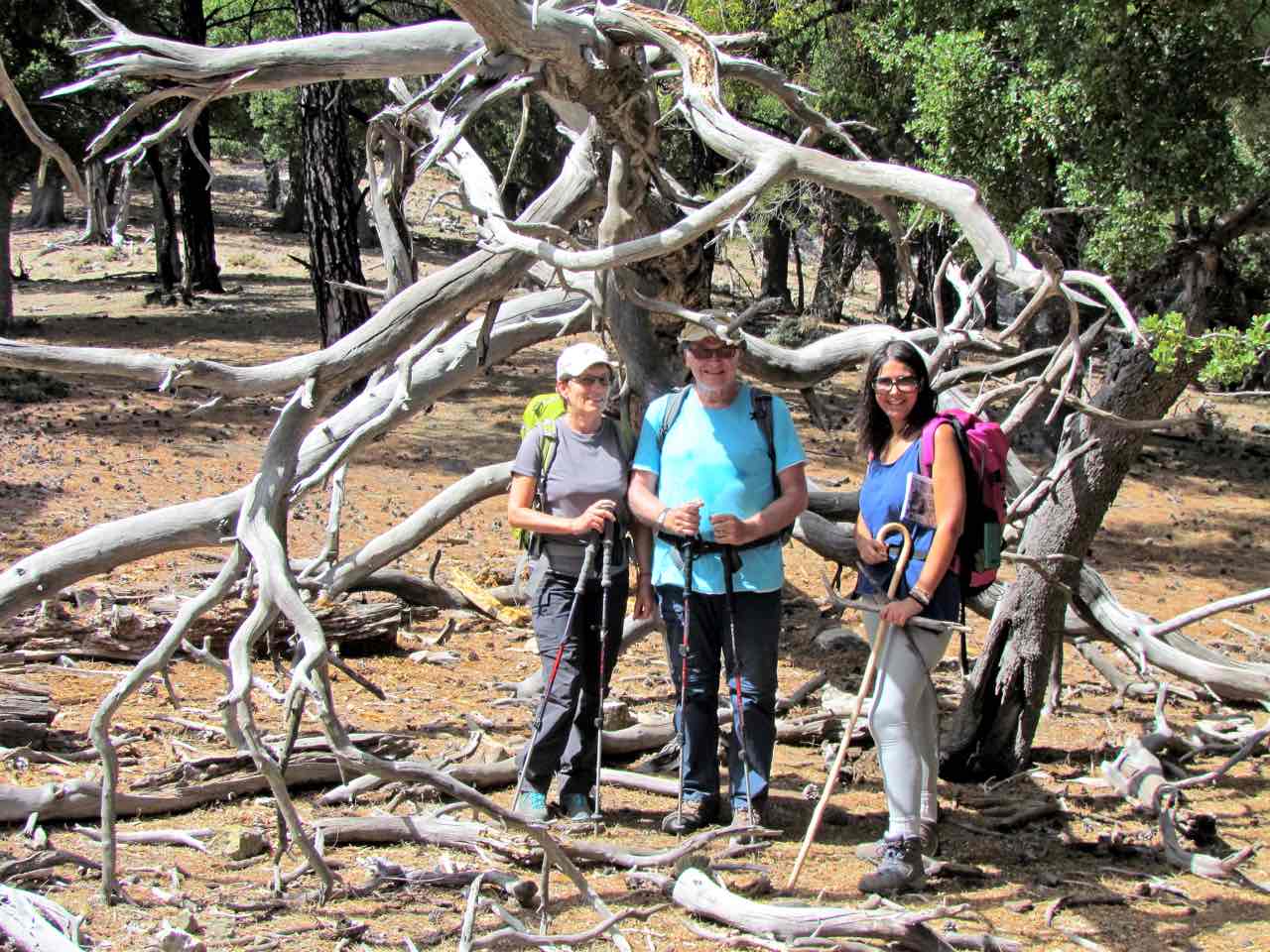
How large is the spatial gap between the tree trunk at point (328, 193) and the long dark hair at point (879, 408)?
8140 millimetres

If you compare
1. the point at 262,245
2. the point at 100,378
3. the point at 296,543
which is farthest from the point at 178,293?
the point at 296,543

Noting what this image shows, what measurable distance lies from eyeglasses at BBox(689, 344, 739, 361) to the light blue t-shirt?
188mm

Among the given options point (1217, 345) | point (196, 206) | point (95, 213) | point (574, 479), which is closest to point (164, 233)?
point (196, 206)

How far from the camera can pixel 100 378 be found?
14633 millimetres

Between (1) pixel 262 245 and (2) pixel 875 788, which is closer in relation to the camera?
(2) pixel 875 788

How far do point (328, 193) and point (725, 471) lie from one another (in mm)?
8506

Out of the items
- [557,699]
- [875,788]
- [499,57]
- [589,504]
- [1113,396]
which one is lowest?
[875,788]

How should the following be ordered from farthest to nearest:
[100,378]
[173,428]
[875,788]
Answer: [100,378]
[173,428]
[875,788]

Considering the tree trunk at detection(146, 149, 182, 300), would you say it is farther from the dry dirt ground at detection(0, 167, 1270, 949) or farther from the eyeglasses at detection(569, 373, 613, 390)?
the eyeglasses at detection(569, 373, 613, 390)

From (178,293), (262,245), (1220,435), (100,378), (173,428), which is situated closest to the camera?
(173,428)

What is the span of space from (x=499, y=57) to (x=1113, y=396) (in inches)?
122

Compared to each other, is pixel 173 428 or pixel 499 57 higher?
pixel 499 57

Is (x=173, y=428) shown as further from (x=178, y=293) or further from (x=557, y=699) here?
(x=178, y=293)

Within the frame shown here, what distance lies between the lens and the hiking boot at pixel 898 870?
4.89 meters
